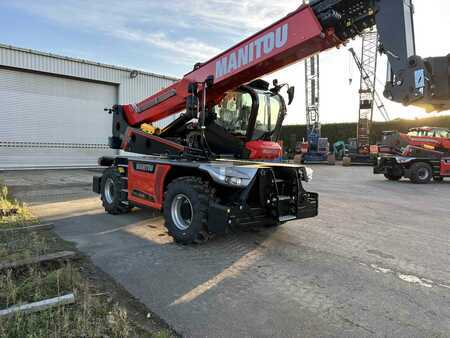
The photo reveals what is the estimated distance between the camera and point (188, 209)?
5672 mm

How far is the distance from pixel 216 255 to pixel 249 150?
2.42 meters

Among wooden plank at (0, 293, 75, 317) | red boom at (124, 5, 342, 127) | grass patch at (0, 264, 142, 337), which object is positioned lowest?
grass patch at (0, 264, 142, 337)

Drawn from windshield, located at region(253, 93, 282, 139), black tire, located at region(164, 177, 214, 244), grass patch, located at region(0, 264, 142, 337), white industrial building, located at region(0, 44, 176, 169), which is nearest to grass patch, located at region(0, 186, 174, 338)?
grass patch, located at region(0, 264, 142, 337)

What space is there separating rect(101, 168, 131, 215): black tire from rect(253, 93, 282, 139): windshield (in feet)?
9.81

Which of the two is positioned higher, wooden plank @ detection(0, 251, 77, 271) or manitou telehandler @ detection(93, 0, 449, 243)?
manitou telehandler @ detection(93, 0, 449, 243)

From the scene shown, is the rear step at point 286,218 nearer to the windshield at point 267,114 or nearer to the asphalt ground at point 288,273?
the asphalt ground at point 288,273

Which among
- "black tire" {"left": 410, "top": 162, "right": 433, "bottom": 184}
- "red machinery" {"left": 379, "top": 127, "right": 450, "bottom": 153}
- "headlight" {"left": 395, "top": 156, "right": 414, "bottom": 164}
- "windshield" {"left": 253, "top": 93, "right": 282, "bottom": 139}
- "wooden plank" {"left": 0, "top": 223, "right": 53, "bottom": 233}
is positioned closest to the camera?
"wooden plank" {"left": 0, "top": 223, "right": 53, "bottom": 233}

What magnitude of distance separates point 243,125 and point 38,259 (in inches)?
161

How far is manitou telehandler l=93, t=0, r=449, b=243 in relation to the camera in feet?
15.1

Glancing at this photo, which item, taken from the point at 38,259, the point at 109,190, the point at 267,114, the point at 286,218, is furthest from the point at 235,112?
the point at 38,259

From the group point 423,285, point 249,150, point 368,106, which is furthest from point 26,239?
point 368,106

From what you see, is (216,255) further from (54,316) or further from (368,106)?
(368,106)

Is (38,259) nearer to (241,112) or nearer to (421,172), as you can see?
(241,112)

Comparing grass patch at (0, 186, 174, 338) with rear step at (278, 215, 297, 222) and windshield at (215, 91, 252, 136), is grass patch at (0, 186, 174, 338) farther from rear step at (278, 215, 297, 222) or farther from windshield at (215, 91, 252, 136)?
windshield at (215, 91, 252, 136)
